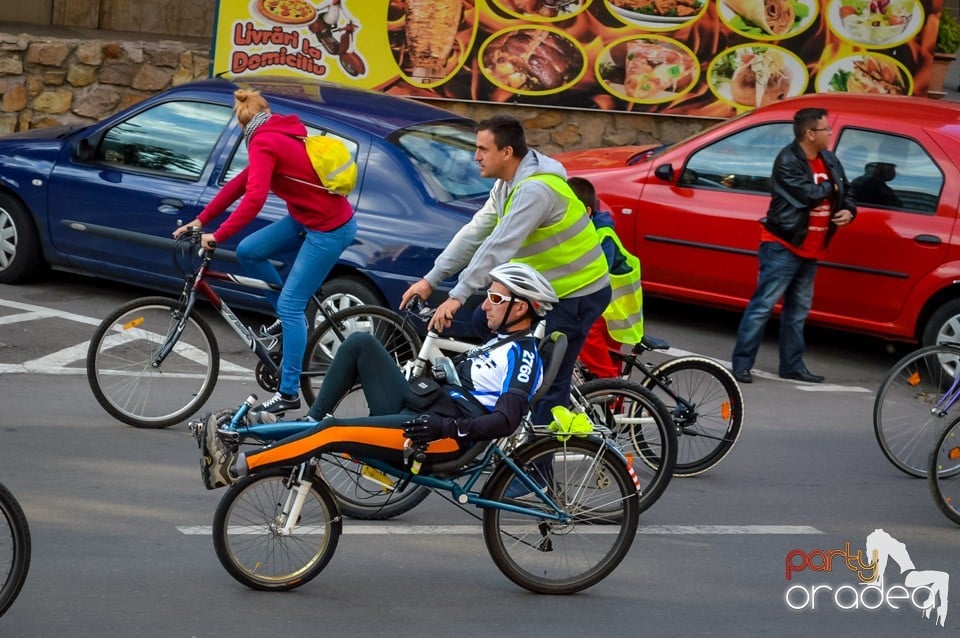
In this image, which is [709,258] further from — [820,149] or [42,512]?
[42,512]

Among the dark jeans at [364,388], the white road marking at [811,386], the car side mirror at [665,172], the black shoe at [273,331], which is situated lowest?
the white road marking at [811,386]

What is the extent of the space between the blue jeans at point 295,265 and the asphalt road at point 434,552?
2.30ft

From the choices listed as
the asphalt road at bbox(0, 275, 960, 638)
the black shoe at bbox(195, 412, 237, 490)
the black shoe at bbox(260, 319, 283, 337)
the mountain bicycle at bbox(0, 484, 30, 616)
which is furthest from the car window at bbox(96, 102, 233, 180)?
the mountain bicycle at bbox(0, 484, 30, 616)

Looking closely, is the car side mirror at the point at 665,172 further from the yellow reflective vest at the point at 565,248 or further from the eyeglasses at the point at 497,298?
the eyeglasses at the point at 497,298

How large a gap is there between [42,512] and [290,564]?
1.31m

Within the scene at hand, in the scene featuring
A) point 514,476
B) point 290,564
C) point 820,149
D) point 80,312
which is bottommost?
point 80,312

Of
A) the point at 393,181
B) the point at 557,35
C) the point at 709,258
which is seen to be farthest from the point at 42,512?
the point at 557,35

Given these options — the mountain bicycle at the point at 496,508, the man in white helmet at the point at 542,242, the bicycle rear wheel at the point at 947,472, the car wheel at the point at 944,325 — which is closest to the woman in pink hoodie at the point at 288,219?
the man in white helmet at the point at 542,242

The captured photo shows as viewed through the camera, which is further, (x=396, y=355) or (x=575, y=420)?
(x=396, y=355)

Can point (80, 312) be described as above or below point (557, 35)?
below

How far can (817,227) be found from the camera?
970cm

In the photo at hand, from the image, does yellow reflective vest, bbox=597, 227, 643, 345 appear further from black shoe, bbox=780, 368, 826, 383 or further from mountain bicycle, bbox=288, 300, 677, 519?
black shoe, bbox=780, 368, 826, 383

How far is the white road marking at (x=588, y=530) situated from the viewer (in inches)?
245

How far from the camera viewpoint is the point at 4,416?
7684 millimetres
